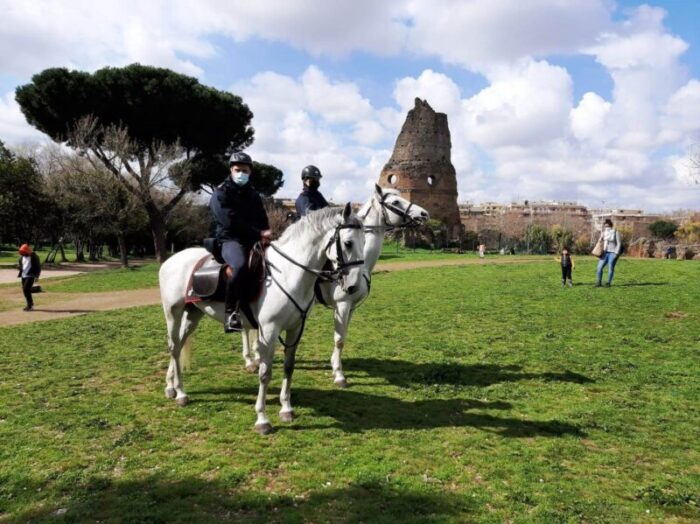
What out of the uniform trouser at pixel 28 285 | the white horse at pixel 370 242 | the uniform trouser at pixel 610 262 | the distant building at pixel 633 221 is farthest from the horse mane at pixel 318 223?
the distant building at pixel 633 221

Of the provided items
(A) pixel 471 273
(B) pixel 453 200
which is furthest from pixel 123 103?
(B) pixel 453 200

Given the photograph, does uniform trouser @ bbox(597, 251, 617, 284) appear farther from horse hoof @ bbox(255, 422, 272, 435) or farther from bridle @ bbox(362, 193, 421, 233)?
horse hoof @ bbox(255, 422, 272, 435)

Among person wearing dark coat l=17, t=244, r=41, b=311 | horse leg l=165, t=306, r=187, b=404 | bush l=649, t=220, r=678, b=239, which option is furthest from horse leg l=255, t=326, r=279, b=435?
bush l=649, t=220, r=678, b=239

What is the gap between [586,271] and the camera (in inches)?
800

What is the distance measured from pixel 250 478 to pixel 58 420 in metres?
2.70

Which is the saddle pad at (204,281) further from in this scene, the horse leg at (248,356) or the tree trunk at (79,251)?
the tree trunk at (79,251)

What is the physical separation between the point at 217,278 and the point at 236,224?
67 cm

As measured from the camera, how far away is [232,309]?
5312mm

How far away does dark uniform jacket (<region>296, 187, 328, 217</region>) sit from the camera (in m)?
6.91

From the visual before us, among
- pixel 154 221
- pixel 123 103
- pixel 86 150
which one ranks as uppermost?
pixel 123 103

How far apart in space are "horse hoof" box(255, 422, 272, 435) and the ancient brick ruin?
4612 centimetres

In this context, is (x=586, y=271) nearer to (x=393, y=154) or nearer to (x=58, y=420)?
(x=58, y=420)

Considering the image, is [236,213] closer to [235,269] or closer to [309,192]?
[235,269]

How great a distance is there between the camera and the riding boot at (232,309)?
525cm
